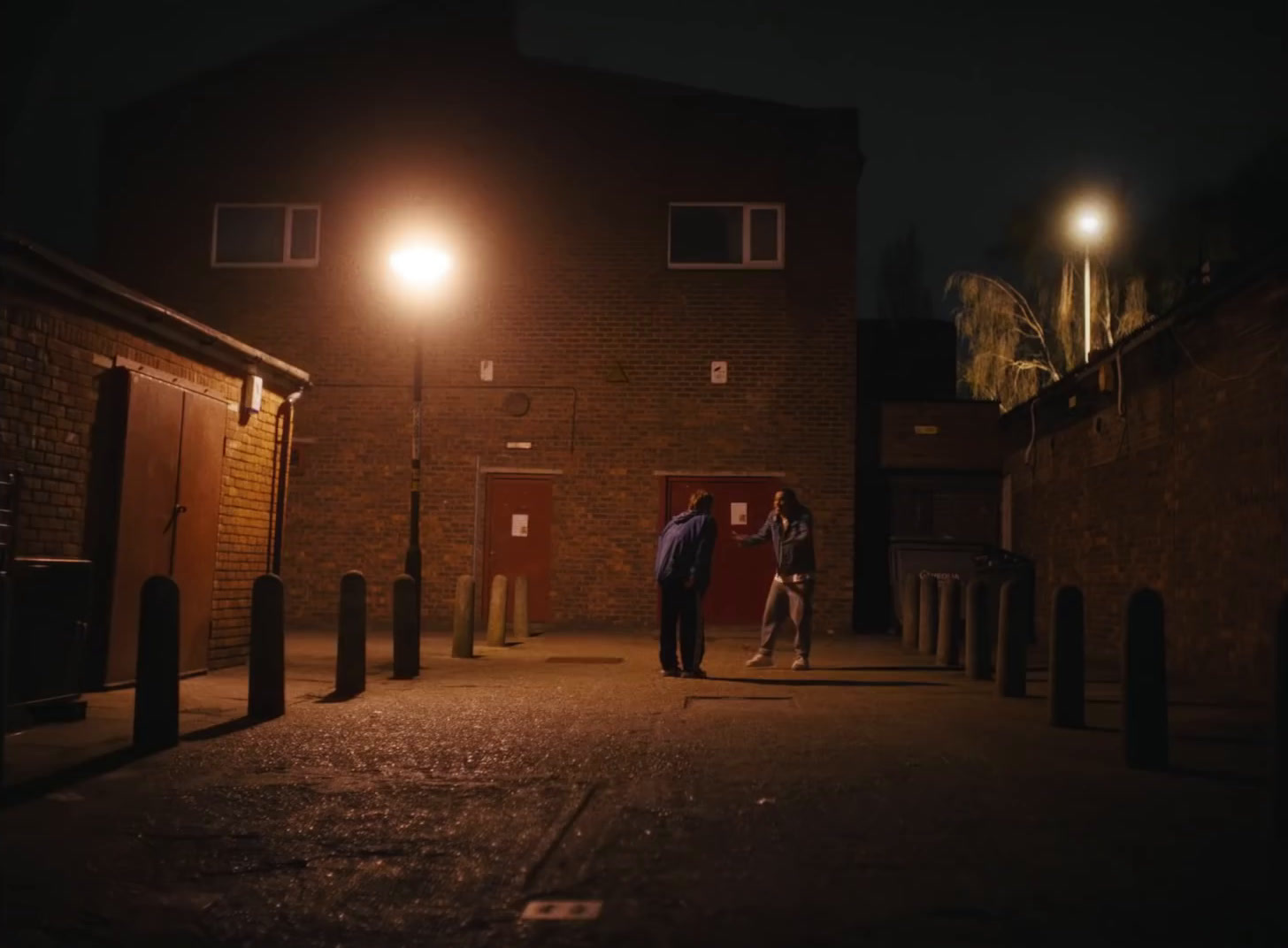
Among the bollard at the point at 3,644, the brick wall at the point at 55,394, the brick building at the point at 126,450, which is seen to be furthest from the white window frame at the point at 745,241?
the bollard at the point at 3,644

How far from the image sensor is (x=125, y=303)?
945cm

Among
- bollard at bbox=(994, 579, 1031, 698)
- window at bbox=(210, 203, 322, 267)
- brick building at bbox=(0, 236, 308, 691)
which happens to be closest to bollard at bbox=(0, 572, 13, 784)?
brick building at bbox=(0, 236, 308, 691)

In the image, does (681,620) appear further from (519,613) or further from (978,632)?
(519,613)

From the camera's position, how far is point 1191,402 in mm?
12266

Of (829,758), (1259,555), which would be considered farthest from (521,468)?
(829,758)

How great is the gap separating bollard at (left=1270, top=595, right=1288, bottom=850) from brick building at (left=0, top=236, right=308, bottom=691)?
290 inches

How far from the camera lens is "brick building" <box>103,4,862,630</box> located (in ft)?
61.9

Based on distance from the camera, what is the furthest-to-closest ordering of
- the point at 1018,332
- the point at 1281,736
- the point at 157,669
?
the point at 1018,332 → the point at 157,669 → the point at 1281,736

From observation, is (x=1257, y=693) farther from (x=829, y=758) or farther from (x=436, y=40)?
(x=436, y=40)

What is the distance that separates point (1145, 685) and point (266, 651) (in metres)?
5.74

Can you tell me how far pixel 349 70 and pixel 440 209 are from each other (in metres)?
2.95

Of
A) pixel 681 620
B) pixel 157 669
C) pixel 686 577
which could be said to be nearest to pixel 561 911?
pixel 157 669

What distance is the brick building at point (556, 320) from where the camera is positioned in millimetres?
18875

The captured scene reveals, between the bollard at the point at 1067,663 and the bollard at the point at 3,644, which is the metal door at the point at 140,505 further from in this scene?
the bollard at the point at 1067,663
